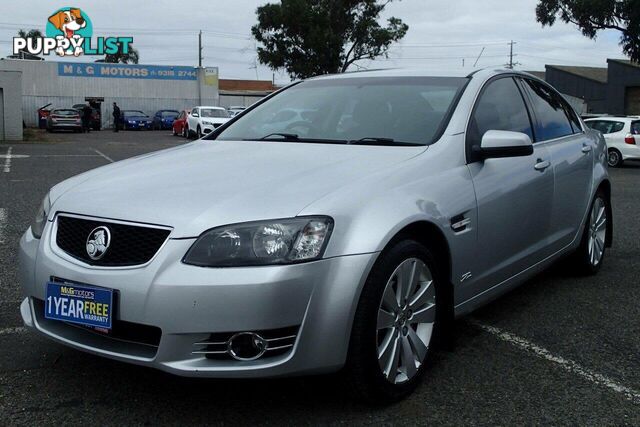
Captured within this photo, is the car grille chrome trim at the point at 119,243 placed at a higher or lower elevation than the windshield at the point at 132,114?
lower

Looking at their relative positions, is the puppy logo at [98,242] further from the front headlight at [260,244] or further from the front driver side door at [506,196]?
the front driver side door at [506,196]

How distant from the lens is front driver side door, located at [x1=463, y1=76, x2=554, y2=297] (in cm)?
352

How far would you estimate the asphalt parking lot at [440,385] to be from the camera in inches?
112

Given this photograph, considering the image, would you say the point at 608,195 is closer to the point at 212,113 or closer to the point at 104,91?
the point at 212,113

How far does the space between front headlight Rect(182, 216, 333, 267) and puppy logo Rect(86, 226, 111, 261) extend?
0.38m

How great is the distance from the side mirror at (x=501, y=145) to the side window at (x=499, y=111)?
12 cm

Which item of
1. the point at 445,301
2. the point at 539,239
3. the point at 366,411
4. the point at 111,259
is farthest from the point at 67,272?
the point at 539,239

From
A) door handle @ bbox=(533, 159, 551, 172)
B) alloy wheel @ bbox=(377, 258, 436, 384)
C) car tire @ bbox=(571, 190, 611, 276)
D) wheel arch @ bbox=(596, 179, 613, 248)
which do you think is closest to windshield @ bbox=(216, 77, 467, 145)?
door handle @ bbox=(533, 159, 551, 172)

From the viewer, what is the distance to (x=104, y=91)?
4406 cm

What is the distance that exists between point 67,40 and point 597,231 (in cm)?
4608

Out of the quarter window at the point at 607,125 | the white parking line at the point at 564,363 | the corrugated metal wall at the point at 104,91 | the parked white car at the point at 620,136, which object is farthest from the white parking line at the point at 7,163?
the corrugated metal wall at the point at 104,91

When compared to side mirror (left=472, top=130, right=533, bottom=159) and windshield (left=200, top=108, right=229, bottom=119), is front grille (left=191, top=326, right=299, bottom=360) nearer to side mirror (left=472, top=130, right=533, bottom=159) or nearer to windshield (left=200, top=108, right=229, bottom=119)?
side mirror (left=472, top=130, right=533, bottom=159)

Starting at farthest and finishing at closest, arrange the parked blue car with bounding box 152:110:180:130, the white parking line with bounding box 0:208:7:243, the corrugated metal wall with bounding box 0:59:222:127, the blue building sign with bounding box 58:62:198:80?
the blue building sign with bounding box 58:62:198:80 → the corrugated metal wall with bounding box 0:59:222:127 → the parked blue car with bounding box 152:110:180:130 → the white parking line with bounding box 0:208:7:243

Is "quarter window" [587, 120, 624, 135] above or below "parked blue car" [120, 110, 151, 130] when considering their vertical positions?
above
